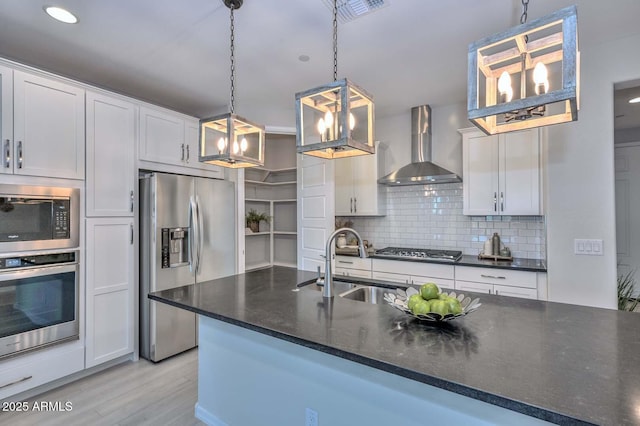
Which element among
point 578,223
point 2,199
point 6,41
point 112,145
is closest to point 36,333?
point 2,199

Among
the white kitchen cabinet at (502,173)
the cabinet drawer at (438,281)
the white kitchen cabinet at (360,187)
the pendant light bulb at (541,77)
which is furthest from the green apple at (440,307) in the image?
the white kitchen cabinet at (360,187)

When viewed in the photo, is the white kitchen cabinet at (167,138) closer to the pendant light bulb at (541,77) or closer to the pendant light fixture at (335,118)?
the pendant light fixture at (335,118)

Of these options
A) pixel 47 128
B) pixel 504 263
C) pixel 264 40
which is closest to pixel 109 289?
pixel 47 128

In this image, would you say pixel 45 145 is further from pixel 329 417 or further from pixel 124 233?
pixel 329 417

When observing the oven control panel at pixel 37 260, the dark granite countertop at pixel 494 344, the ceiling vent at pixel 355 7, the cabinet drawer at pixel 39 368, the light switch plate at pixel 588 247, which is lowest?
the cabinet drawer at pixel 39 368

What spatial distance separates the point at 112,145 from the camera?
113 inches

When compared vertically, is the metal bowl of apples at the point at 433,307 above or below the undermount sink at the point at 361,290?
above

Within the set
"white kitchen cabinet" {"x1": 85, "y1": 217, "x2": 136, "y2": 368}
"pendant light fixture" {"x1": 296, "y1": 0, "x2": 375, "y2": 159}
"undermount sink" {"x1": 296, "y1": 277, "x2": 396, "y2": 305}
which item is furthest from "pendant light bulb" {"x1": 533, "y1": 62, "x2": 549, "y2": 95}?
"white kitchen cabinet" {"x1": 85, "y1": 217, "x2": 136, "y2": 368}

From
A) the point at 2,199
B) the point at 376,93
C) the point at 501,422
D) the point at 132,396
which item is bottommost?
the point at 132,396

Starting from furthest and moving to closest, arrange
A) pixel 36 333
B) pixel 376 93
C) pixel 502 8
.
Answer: pixel 376 93 → pixel 36 333 → pixel 502 8

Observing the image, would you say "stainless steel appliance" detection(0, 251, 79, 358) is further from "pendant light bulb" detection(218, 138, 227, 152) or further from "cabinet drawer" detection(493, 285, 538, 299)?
"cabinet drawer" detection(493, 285, 538, 299)

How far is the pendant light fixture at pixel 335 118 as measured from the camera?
1.52 m

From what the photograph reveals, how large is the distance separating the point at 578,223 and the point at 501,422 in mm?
2247

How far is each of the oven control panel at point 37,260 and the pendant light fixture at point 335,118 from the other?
7.25 ft
